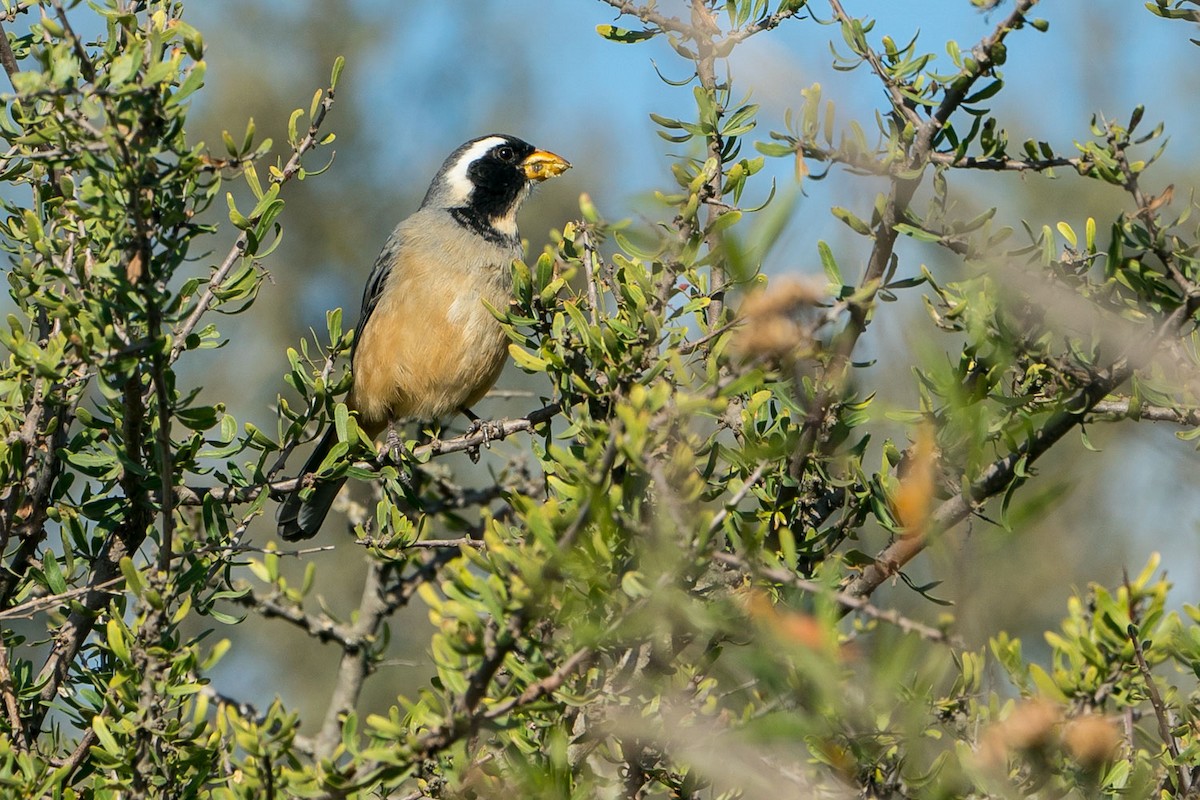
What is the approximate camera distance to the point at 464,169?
5.94m

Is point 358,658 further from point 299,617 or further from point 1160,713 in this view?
point 1160,713

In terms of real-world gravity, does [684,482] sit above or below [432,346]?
below

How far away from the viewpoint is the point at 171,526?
2.04 metres

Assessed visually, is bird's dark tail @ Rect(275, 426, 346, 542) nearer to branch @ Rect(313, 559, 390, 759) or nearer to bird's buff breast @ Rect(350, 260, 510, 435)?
bird's buff breast @ Rect(350, 260, 510, 435)

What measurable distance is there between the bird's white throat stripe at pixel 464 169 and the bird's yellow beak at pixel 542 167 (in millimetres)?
202

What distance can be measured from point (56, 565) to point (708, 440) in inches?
52.4

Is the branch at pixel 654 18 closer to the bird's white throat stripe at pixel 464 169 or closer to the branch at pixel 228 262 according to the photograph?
the branch at pixel 228 262

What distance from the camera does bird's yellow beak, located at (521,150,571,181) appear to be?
582 centimetres

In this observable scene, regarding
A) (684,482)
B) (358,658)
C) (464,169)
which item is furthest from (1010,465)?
(464,169)

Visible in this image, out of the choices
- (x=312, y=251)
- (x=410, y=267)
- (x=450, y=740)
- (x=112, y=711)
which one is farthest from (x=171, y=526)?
(x=312, y=251)

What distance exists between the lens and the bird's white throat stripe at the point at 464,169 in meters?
5.82

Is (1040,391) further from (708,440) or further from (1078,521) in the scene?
(1078,521)

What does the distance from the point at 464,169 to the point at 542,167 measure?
0.38 metres

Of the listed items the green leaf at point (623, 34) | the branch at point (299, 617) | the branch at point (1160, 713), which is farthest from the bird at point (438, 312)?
the branch at point (1160, 713)
